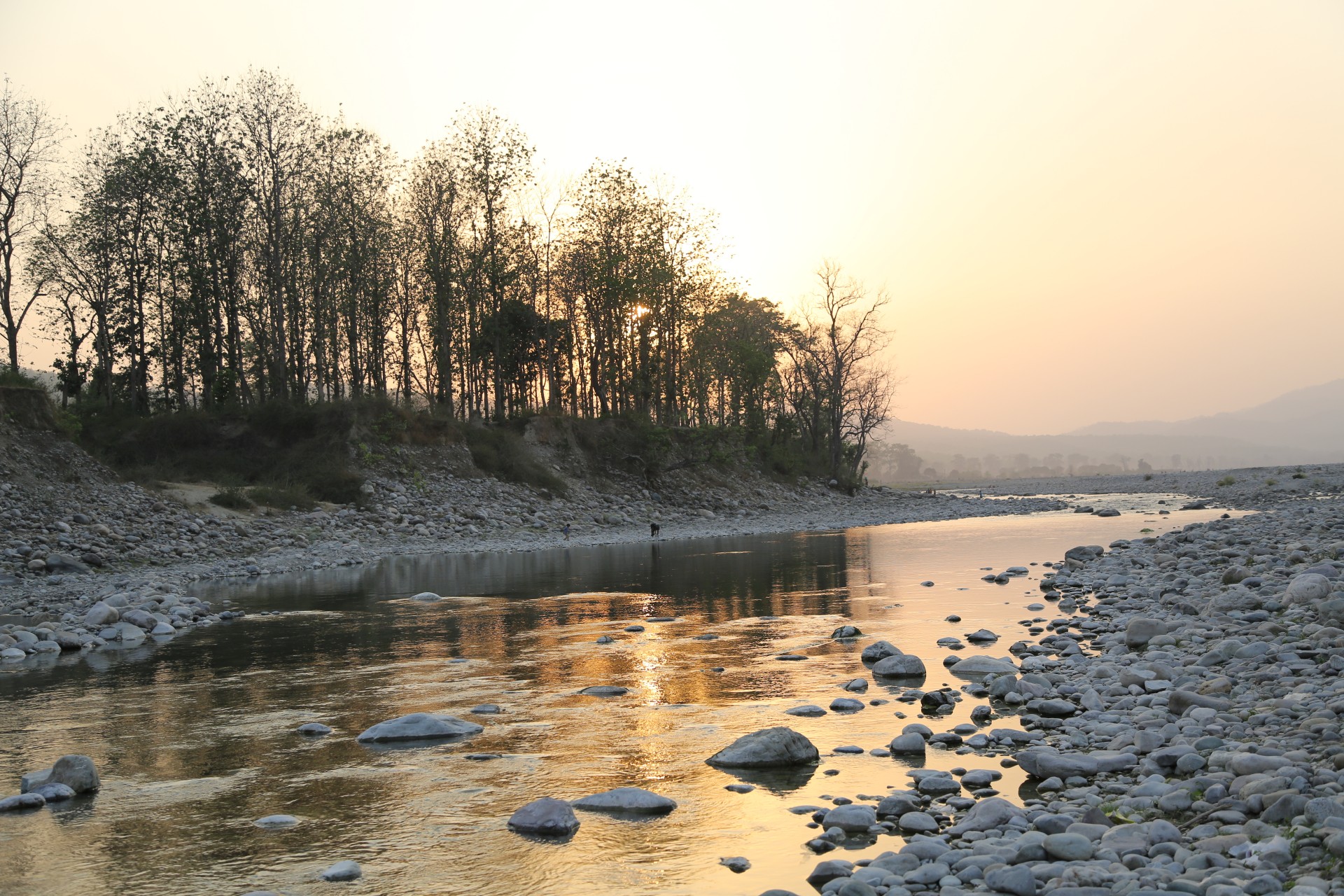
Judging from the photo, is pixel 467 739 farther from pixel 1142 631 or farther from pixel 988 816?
pixel 1142 631

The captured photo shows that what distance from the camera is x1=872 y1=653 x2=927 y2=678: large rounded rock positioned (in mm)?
10719

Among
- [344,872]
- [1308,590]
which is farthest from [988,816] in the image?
[1308,590]

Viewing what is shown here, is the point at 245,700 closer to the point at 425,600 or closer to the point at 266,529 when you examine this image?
the point at 425,600

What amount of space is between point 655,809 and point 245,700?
610cm

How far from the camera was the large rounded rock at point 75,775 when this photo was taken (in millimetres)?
7281

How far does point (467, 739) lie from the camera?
8.74m

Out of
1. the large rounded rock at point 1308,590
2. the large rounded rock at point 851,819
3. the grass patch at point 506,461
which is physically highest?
the grass patch at point 506,461

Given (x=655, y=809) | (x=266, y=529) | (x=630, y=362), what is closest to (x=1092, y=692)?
(x=655, y=809)

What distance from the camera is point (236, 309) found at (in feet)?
154

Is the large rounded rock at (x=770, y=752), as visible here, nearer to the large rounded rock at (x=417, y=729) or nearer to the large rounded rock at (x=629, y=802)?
the large rounded rock at (x=629, y=802)

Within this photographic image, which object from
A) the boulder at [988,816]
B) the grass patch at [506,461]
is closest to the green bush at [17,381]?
the grass patch at [506,461]

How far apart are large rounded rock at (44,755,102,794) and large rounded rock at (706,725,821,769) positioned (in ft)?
16.2

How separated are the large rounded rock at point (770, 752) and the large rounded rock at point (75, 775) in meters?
4.93

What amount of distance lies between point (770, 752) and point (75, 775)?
5.51 meters
